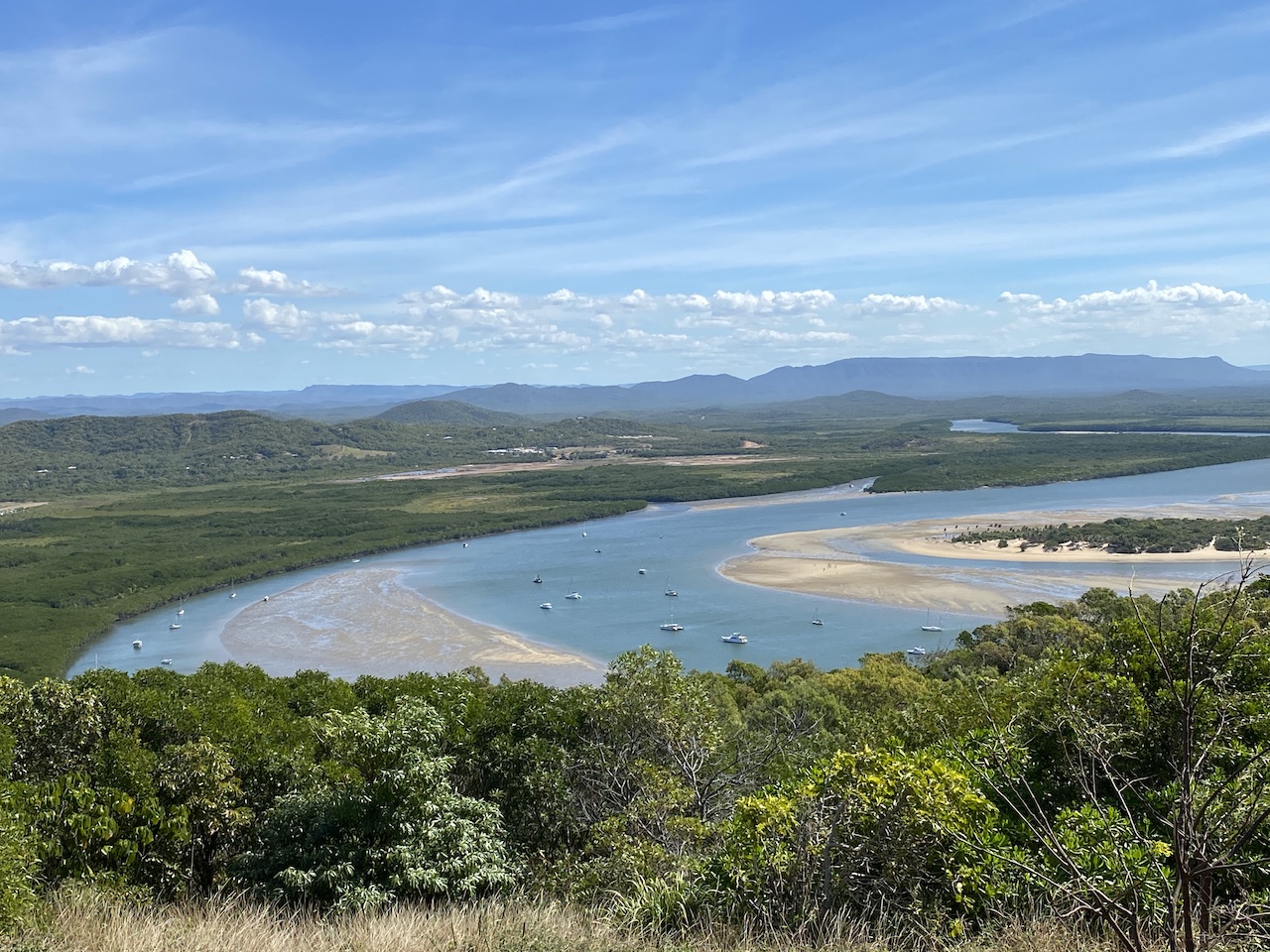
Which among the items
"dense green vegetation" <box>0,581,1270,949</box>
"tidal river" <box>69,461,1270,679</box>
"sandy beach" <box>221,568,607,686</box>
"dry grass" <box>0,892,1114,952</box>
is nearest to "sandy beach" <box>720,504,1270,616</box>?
"tidal river" <box>69,461,1270,679</box>

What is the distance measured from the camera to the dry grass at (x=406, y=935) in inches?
260

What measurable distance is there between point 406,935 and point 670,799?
3883mm

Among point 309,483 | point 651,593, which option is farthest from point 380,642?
point 309,483

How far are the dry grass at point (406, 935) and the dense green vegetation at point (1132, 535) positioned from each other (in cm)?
6123

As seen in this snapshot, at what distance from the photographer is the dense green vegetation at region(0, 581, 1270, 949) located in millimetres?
6570

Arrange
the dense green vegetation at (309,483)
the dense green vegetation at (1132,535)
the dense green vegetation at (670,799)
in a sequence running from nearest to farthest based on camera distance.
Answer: the dense green vegetation at (670,799) → the dense green vegetation at (1132,535) → the dense green vegetation at (309,483)

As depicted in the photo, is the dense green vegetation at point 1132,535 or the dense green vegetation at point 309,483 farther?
the dense green vegetation at point 309,483

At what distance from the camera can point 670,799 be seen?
10242 mm

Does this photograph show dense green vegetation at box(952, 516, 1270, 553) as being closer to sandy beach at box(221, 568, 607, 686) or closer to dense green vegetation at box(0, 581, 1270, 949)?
sandy beach at box(221, 568, 607, 686)

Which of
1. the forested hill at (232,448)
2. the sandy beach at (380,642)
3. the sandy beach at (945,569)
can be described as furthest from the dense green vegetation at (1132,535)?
the forested hill at (232,448)

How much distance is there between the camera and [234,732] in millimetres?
12273

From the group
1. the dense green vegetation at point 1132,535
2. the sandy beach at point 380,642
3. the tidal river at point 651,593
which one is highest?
the dense green vegetation at point 1132,535

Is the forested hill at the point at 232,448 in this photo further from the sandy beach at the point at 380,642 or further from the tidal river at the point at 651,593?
the sandy beach at the point at 380,642

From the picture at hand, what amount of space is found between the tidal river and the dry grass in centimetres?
3220
